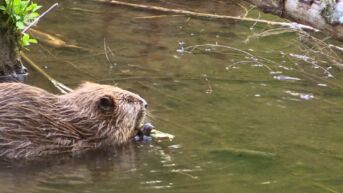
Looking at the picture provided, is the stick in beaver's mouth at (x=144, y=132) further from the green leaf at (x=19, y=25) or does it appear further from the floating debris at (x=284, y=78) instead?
the floating debris at (x=284, y=78)

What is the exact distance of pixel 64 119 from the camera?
632 centimetres

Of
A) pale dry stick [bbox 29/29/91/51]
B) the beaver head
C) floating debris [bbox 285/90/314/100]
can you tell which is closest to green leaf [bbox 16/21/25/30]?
the beaver head

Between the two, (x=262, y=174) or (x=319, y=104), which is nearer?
(x=262, y=174)

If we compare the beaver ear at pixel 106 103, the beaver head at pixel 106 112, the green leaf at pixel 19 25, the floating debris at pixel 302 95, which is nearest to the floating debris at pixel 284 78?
the floating debris at pixel 302 95

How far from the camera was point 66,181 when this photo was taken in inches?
219

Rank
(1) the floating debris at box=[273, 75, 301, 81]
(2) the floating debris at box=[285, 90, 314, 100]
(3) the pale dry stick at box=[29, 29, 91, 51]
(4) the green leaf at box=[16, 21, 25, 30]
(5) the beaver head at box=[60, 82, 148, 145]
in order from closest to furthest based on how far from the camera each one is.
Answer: (5) the beaver head at box=[60, 82, 148, 145]
(4) the green leaf at box=[16, 21, 25, 30]
(2) the floating debris at box=[285, 90, 314, 100]
(1) the floating debris at box=[273, 75, 301, 81]
(3) the pale dry stick at box=[29, 29, 91, 51]

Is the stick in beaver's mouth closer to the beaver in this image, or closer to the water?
the beaver

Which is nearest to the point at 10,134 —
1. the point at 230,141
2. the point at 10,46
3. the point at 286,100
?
the point at 230,141

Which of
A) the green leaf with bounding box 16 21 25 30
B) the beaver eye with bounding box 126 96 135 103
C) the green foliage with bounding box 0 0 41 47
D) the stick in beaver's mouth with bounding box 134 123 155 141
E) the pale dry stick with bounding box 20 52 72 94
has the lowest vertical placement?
the stick in beaver's mouth with bounding box 134 123 155 141

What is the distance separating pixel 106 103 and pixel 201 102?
1.22 meters

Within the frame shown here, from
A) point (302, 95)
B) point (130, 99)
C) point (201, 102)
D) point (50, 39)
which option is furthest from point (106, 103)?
point (50, 39)

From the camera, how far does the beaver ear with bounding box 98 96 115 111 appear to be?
257 inches

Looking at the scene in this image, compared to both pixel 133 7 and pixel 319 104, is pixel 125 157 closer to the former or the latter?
pixel 319 104

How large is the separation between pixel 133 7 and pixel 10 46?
3.62m
